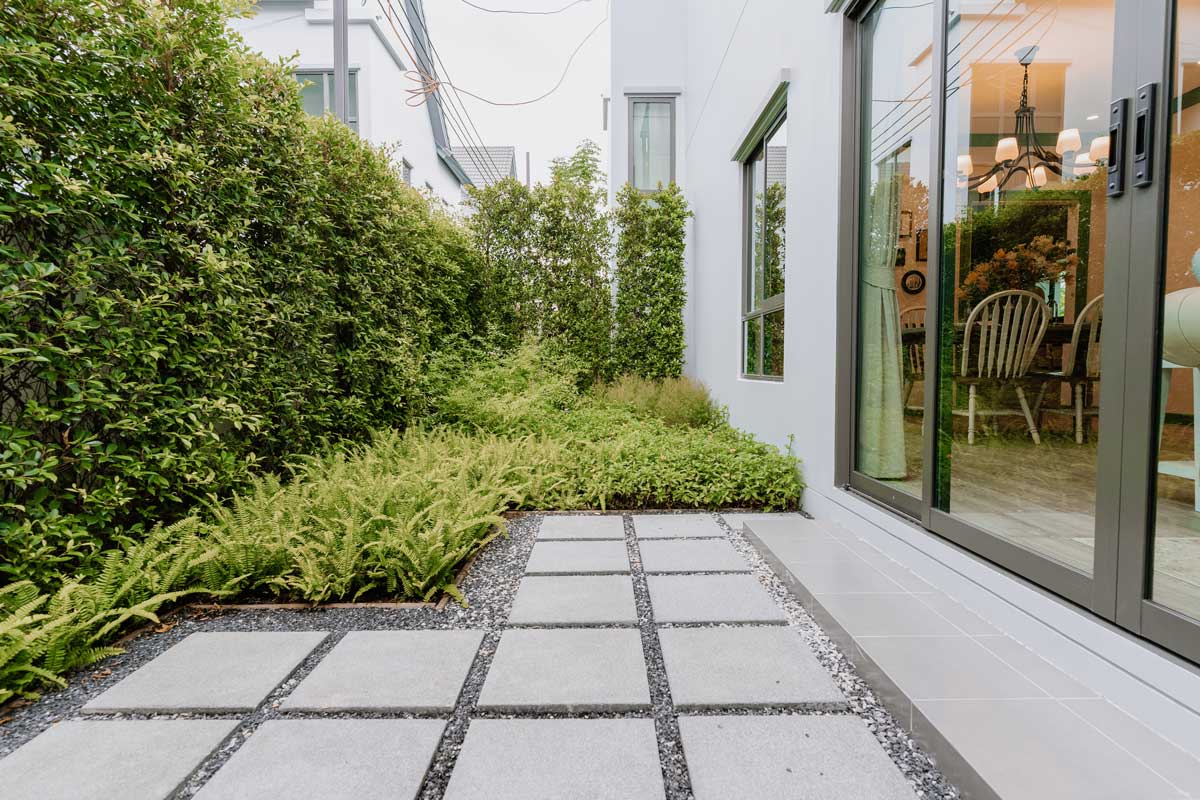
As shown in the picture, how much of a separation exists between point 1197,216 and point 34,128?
10.4 ft

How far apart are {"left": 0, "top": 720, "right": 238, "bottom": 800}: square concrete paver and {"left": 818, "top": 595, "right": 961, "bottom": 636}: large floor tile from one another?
5.49 feet

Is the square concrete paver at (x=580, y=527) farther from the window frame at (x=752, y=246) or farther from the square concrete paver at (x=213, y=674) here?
the window frame at (x=752, y=246)

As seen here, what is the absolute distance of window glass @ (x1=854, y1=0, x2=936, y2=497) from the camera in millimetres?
2318

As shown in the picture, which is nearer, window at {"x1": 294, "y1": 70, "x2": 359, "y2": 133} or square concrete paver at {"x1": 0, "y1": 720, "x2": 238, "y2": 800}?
square concrete paver at {"x1": 0, "y1": 720, "x2": 238, "y2": 800}

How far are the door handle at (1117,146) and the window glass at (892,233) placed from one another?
2.96 ft

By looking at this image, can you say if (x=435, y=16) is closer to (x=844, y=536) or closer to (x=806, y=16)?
(x=806, y=16)

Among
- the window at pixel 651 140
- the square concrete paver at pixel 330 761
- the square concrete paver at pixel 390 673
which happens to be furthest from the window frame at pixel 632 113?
the square concrete paver at pixel 330 761

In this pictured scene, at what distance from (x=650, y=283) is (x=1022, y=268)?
15.4 ft

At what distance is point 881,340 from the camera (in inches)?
101

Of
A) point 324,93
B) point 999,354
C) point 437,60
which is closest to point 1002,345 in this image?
point 999,354

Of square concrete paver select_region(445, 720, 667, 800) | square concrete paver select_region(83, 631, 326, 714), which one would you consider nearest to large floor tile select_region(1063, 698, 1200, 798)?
square concrete paver select_region(445, 720, 667, 800)

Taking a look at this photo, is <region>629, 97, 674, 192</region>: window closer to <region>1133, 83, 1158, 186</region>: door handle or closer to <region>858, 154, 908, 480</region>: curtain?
<region>858, 154, 908, 480</region>: curtain

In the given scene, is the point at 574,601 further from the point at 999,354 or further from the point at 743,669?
the point at 999,354

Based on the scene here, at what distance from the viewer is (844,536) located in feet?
8.46
